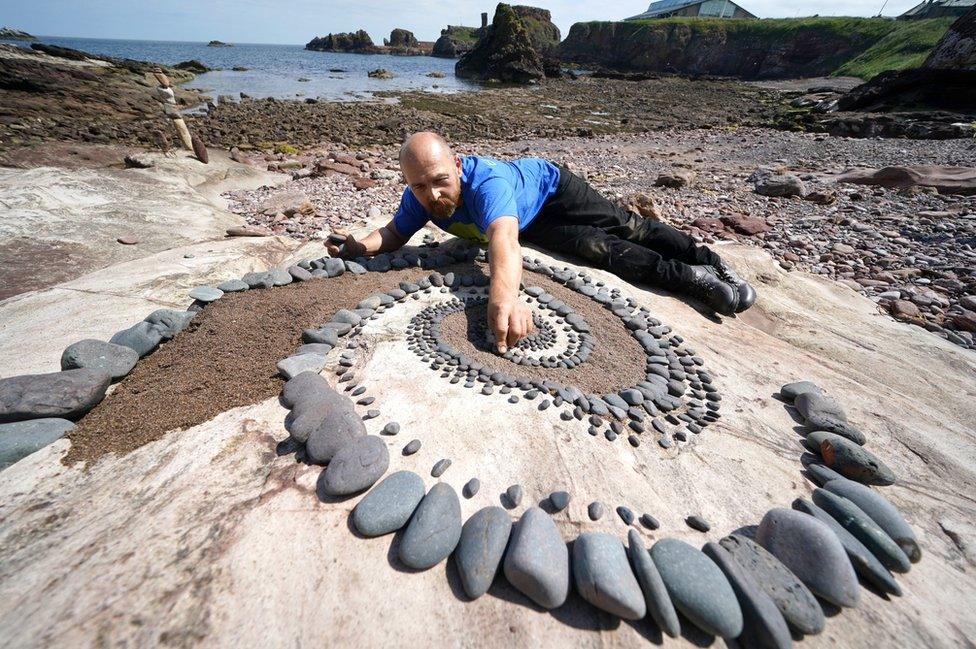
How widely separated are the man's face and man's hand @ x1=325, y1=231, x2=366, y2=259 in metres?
0.86

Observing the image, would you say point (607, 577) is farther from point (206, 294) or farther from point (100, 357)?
point (206, 294)

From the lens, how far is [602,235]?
399 cm

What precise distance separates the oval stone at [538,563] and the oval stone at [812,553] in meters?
A: 0.76

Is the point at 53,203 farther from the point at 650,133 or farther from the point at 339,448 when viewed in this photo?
the point at 650,133

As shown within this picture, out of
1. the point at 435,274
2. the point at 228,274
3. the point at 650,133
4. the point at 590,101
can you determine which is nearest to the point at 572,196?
the point at 435,274

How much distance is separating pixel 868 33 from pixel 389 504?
59602 mm

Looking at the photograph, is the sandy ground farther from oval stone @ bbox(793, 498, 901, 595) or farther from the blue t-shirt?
the blue t-shirt

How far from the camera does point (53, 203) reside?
15.9ft

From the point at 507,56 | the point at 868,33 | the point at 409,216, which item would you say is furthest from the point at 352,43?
the point at 409,216

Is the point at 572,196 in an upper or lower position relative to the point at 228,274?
upper

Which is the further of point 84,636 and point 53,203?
point 53,203

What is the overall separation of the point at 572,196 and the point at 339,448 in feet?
10.5

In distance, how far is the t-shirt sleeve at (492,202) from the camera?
3074 mm

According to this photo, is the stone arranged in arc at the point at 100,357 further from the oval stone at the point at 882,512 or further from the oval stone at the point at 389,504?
the oval stone at the point at 882,512
